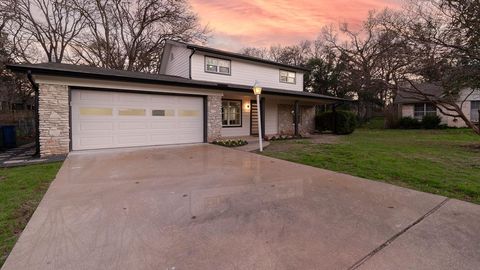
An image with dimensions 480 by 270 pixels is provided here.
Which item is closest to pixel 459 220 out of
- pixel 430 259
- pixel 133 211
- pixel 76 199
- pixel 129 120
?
pixel 430 259

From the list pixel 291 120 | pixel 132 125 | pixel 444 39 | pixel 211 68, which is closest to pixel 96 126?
pixel 132 125

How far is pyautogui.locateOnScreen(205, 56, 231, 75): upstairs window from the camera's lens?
13.6 metres

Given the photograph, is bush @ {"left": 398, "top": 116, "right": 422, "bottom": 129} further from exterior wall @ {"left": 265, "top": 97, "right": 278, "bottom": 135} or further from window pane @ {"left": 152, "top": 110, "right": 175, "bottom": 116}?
window pane @ {"left": 152, "top": 110, "right": 175, "bottom": 116}

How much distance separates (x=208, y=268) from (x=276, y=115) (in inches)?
583

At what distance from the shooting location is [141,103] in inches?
372

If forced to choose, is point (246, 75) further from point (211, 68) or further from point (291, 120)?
point (291, 120)

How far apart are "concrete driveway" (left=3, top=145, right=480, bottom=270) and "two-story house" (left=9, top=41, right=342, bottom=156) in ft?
12.5

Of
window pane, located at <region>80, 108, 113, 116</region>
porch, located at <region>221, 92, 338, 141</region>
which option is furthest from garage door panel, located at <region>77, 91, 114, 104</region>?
porch, located at <region>221, 92, 338, 141</region>

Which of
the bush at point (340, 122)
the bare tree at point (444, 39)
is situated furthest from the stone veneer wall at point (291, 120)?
the bare tree at point (444, 39)

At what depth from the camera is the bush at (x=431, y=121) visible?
2183cm

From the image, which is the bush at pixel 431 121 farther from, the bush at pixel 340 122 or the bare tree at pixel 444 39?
the bare tree at pixel 444 39

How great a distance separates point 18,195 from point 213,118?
768cm

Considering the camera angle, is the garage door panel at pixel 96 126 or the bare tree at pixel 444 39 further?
the bare tree at pixel 444 39

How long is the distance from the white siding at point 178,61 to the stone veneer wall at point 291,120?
657 cm
